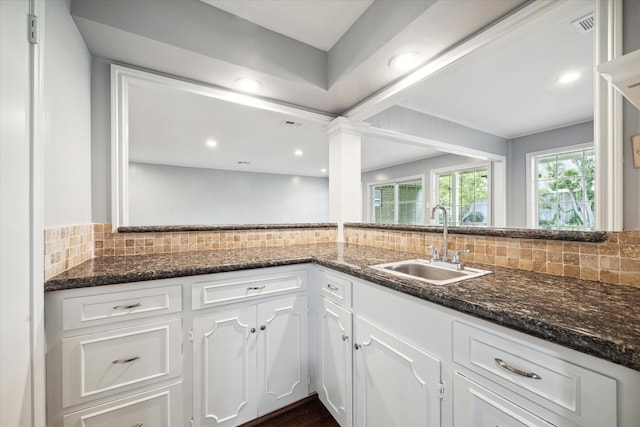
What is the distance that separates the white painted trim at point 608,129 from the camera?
865 millimetres

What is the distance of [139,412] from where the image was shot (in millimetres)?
1079

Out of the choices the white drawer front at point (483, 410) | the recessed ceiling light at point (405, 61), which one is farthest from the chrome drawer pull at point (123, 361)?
the recessed ceiling light at point (405, 61)

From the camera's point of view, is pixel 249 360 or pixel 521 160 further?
pixel 521 160

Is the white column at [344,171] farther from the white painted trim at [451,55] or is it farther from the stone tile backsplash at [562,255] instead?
the stone tile backsplash at [562,255]

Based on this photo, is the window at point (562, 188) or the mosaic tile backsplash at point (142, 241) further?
the window at point (562, 188)

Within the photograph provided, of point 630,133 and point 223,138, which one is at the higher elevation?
point 223,138

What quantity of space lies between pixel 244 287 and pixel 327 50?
5.79ft

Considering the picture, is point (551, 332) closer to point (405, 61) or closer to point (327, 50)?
point (405, 61)

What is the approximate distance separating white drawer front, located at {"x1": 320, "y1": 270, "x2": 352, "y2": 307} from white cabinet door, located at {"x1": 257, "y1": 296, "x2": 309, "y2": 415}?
17cm

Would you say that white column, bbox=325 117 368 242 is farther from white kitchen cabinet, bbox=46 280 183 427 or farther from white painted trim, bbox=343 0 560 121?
white kitchen cabinet, bbox=46 280 183 427

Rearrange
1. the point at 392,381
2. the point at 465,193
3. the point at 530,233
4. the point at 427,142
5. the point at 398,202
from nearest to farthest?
the point at 392,381 < the point at 530,233 < the point at 427,142 < the point at 465,193 < the point at 398,202

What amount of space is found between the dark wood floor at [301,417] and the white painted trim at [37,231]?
0.90 meters

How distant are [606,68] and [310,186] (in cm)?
682

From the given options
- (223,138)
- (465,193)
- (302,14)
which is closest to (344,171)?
(302,14)
